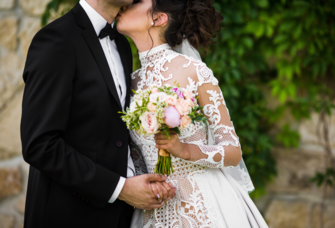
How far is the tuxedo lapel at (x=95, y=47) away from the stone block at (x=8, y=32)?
4.41 ft

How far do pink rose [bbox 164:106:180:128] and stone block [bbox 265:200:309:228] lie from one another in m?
2.37

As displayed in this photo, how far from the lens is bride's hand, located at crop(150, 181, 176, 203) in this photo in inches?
65.9

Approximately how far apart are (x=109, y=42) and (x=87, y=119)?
584mm

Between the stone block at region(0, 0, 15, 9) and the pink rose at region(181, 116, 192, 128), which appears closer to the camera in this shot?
the pink rose at region(181, 116, 192, 128)

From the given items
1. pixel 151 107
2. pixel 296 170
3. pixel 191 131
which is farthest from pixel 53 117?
pixel 296 170

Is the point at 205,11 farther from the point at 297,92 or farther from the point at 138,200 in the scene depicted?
the point at 297,92

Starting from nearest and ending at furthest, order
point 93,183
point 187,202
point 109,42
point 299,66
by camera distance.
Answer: point 93,183 → point 187,202 → point 109,42 → point 299,66

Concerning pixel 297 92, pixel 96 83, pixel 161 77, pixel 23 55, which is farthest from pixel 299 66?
pixel 23 55

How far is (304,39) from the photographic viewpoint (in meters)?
2.99

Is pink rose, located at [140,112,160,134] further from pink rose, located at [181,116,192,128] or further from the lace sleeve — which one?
the lace sleeve

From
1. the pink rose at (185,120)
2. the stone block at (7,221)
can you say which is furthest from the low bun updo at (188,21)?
the stone block at (7,221)

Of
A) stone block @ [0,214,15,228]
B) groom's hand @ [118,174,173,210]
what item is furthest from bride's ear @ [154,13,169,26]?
stone block @ [0,214,15,228]

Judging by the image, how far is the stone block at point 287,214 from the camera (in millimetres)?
3207

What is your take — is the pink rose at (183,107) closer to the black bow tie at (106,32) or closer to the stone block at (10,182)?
the black bow tie at (106,32)
